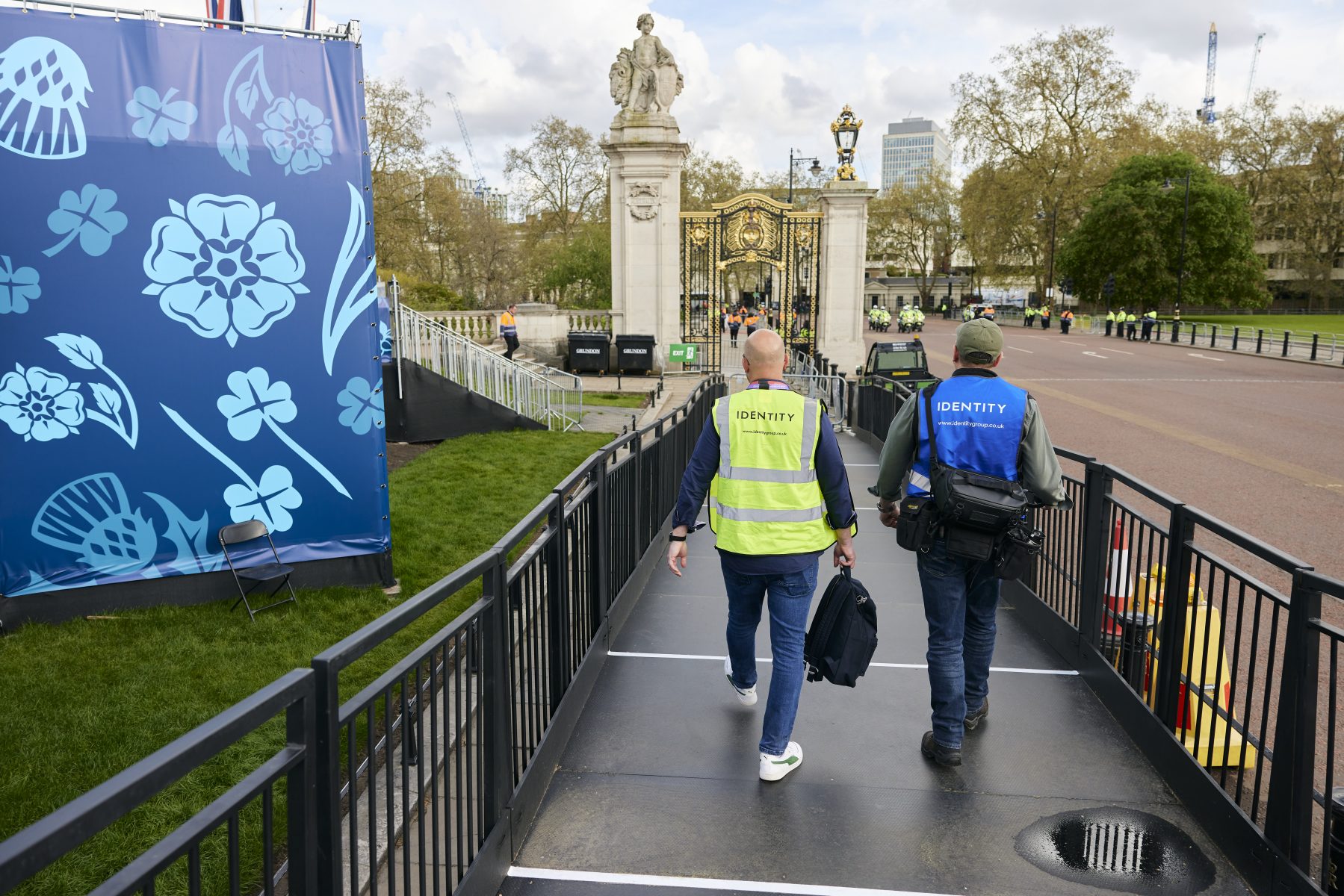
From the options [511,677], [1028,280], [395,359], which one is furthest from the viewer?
[1028,280]

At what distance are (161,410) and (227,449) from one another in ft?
1.78

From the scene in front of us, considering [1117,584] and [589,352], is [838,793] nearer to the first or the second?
[1117,584]

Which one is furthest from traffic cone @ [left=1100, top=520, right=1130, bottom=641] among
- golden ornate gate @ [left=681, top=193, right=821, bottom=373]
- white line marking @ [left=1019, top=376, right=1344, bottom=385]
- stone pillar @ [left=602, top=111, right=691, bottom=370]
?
white line marking @ [left=1019, top=376, right=1344, bottom=385]

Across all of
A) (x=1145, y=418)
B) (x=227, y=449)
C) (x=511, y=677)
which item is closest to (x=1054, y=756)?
(x=511, y=677)

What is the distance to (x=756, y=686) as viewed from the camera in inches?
211

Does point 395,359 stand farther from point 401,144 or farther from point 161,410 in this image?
point 401,144

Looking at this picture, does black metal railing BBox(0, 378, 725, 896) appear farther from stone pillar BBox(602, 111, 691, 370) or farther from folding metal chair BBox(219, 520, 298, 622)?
stone pillar BBox(602, 111, 691, 370)

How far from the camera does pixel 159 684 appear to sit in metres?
6.24

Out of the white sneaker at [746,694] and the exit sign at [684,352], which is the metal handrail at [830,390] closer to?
the exit sign at [684,352]

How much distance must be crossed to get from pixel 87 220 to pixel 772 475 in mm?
5787

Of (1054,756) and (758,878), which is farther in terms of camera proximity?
(1054,756)

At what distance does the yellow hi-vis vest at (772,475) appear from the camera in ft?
13.9

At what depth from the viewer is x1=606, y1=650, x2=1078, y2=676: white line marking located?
5676 millimetres

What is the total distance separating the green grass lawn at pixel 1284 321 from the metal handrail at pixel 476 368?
54313mm
